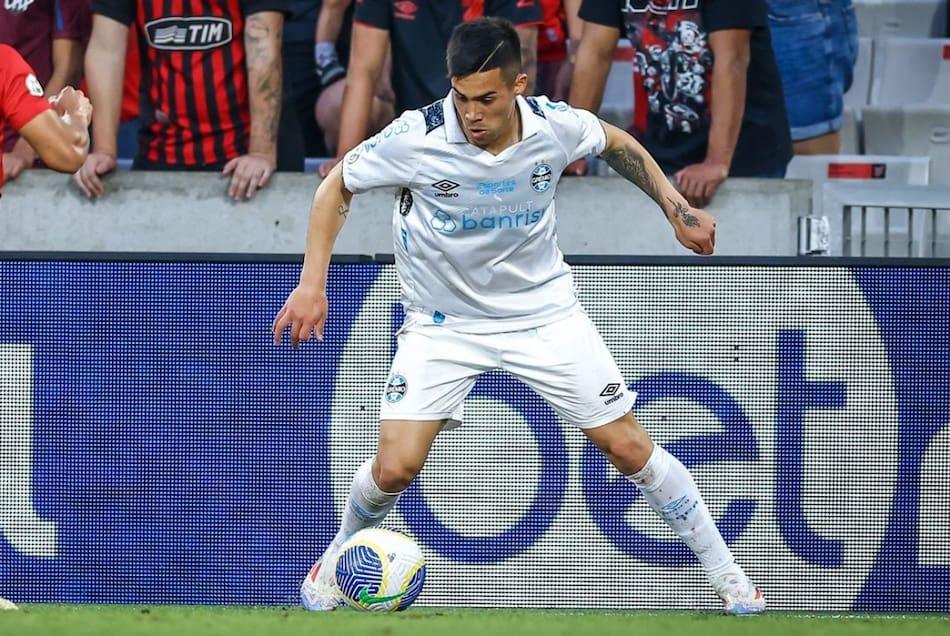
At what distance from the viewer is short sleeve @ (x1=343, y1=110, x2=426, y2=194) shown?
5406mm

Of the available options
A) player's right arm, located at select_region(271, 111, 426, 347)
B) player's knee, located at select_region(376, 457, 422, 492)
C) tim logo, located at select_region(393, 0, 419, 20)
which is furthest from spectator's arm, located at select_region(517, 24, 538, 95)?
player's knee, located at select_region(376, 457, 422, 492)

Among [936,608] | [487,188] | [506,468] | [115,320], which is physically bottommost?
[936,608]

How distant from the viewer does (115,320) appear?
21.4 feet

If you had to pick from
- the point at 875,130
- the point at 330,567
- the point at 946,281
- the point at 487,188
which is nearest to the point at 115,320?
the point at 330,567

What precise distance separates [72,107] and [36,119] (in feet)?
0.52

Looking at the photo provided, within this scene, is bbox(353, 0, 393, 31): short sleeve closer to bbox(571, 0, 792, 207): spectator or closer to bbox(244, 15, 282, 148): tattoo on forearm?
bbox(244, 15, 282, 148): tattoo on forearm

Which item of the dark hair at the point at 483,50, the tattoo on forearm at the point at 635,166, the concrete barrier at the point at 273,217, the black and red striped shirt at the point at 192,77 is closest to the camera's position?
the dark hair at the point at 483,50

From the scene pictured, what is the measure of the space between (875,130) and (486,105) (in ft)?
16.1

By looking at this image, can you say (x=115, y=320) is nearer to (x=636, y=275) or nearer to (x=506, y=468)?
(x=506, y=468)

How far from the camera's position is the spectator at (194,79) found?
25.2 feet

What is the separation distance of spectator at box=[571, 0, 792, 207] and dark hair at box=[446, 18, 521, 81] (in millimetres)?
2223

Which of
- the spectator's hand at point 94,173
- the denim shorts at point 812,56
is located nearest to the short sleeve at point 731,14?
the denim shorts at point 812,56

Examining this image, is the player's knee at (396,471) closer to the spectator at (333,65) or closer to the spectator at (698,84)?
the spectator at (698,84)

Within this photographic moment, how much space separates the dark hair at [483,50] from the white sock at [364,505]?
1493mm
